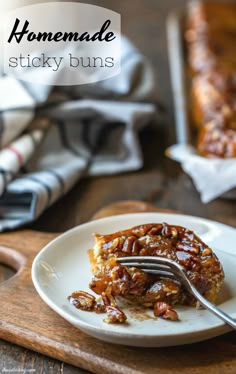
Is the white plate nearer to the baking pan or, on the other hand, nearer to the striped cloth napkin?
the striped cloth napkin

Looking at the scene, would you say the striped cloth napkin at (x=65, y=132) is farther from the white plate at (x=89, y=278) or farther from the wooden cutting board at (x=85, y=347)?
the wooden cutting board at (x=85, y=347)

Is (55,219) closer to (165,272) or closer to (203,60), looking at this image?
(165,272)

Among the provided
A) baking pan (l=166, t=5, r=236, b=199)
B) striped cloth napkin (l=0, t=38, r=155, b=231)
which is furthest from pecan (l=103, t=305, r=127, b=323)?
baking pan (l=166, t=5, r=236, b=199)

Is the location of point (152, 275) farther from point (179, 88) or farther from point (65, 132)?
point (179, 88)

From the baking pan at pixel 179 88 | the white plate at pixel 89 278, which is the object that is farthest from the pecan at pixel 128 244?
the baking pan at pixel 179 88

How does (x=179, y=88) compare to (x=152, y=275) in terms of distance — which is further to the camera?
(x=179, y=88)

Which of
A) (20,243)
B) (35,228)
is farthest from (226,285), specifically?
(35,228)

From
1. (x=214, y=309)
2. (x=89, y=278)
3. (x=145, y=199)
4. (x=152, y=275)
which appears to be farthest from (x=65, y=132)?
(x=214, y=309)
